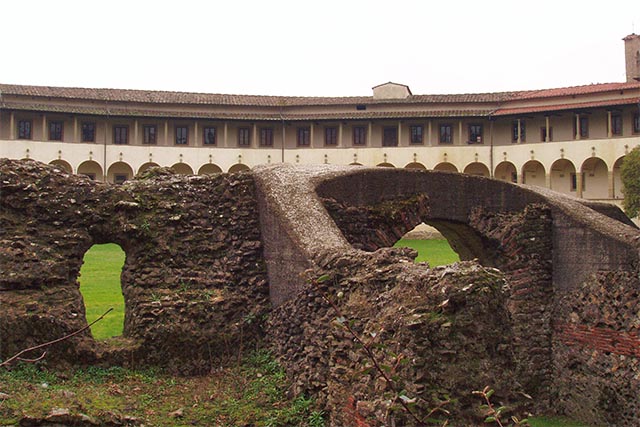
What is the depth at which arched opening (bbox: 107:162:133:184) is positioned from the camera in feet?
132

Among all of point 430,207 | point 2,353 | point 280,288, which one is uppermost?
point 430,207

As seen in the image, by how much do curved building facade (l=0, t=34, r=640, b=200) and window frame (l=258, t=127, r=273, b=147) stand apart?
59 millimetres

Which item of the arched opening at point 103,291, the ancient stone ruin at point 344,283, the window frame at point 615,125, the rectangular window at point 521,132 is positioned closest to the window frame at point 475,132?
the rectangular window at point 521,132

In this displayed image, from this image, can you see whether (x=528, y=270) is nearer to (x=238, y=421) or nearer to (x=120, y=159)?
(x=238, y=421)

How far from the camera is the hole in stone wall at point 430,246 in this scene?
26.0 m

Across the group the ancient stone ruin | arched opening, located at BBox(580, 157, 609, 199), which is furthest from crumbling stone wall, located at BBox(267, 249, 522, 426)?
arched opening, located at BBox(580, 157, 609, 199)

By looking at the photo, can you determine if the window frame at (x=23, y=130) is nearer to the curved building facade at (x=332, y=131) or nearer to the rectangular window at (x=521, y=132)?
the curved building facade at (x=332, y=131)

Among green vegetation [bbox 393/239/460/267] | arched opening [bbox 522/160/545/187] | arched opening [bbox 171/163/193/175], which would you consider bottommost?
green vegetation [bbox 393/239/460/267]

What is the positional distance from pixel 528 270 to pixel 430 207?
80.0 inches

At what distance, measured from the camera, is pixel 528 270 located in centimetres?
1161

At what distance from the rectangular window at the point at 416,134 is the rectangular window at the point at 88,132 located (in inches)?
703

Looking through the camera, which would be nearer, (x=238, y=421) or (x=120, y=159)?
(x=238, y=421)

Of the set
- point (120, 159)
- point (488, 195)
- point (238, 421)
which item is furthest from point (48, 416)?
point (120, 159)

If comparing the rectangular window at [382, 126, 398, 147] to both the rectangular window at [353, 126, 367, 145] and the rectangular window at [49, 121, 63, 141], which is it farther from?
the rectangular window at [49, 121, 63, 141]
